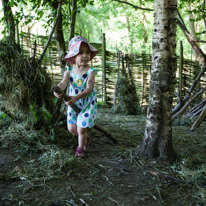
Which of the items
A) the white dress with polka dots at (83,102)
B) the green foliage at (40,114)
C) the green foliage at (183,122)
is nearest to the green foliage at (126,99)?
the green foliage at (183,122)

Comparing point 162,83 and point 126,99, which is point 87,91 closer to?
point 162,83

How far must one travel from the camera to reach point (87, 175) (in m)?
2.31

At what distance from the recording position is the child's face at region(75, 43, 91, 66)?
8.78ft

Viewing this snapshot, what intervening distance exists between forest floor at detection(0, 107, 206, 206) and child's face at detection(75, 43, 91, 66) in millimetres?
956

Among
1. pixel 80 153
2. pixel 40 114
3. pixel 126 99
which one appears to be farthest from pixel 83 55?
pixel 126 99

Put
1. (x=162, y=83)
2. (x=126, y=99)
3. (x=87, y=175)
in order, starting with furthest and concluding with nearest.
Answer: (x=126, y=99), (x=162, y=83), (x=87, y=175)

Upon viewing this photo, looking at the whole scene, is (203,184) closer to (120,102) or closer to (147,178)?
(147,178)

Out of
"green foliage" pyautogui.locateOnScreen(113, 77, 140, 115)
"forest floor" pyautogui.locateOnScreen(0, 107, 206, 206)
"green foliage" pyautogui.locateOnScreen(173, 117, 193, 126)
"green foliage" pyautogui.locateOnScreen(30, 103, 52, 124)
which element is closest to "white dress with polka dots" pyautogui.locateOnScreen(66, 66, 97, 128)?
"forest floor" pyautogui.locateOnScreen(0, 107, 206, 206)

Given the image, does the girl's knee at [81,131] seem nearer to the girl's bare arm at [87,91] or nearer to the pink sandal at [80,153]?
the pink sandal at [80,153]

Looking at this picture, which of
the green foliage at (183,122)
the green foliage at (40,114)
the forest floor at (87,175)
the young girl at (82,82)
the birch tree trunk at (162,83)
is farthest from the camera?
the green foliage at (183,122)

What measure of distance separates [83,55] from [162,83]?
889mm

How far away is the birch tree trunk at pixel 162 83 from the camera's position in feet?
8.01

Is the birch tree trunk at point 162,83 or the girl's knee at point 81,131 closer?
the birch tree trunk at point 162,83

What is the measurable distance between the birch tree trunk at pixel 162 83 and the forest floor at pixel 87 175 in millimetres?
A: 167
